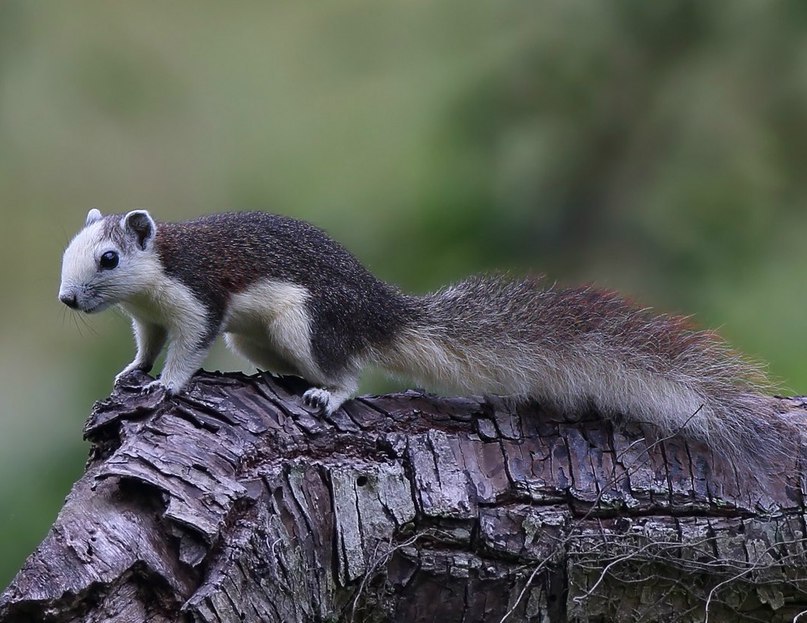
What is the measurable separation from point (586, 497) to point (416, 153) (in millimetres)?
3036

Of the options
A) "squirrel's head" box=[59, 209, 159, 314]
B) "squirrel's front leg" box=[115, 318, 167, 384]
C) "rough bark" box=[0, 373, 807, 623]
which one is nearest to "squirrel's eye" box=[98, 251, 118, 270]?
"squirrel's head" box=[59, 209, 159, 314]

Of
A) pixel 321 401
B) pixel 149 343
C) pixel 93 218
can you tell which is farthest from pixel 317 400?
pixel 93 218

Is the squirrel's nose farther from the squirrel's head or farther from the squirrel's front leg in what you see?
the squirrel's front leg

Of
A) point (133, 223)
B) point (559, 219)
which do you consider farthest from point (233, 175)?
point (133, 223)

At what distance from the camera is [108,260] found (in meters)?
3.36

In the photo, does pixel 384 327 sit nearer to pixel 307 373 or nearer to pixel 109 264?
pixel 307 373

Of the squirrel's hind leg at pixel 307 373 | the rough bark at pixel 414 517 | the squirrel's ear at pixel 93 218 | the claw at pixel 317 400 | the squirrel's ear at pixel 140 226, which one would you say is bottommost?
the rough bark at pixel 414 517

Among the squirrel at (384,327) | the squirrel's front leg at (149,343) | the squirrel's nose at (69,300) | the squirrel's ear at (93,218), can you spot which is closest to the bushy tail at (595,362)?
the squirrel at (384,327)

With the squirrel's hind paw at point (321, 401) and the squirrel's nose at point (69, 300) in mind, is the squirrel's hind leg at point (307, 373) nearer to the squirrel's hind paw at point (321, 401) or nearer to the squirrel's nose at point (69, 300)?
the squirrel's hind paw at point (321, 401)

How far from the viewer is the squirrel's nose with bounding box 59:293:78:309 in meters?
3.28

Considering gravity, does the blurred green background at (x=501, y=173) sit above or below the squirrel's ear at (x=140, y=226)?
above

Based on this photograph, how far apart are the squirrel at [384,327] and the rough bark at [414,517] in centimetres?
12

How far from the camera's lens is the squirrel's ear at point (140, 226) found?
344 centimetres

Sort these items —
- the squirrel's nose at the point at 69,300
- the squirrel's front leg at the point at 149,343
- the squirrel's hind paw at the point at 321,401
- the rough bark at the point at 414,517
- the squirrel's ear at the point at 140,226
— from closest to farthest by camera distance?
the rough bark at the point at 414,517, the squirrel's hind paw at the point at 321,401, the squirrel's nose at the point at 69,300, the squirrel's ear at the point at 140,226, the squirrel's front leg at the point at 149,343
